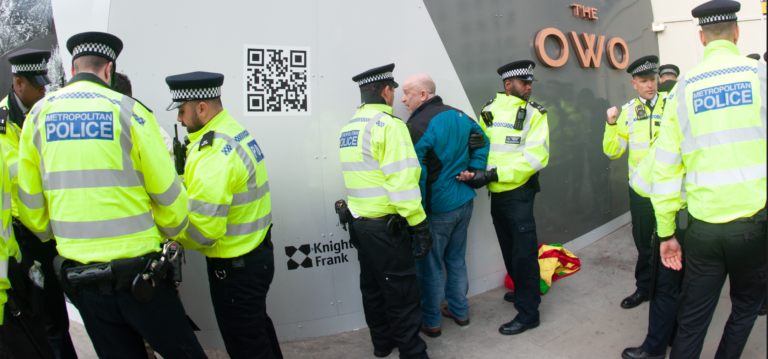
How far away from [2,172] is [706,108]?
10.3 ft

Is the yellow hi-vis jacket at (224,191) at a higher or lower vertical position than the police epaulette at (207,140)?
lower

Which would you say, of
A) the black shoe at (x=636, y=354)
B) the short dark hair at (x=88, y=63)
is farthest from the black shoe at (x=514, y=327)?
the short dark hair at (x=88, y=63)

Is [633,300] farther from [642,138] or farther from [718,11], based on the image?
[718,11]

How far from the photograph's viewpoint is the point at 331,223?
344cm

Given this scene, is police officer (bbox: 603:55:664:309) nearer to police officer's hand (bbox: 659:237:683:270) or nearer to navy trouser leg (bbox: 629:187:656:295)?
navy trouser leg (bbox: 629:187:656:295)

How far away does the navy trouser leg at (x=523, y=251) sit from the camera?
11.1 ft

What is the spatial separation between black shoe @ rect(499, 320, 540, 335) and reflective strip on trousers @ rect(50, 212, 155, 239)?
2.62m

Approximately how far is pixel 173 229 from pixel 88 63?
2.71 ft

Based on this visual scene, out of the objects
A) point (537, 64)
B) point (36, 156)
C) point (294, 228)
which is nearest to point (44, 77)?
point (36, 156)

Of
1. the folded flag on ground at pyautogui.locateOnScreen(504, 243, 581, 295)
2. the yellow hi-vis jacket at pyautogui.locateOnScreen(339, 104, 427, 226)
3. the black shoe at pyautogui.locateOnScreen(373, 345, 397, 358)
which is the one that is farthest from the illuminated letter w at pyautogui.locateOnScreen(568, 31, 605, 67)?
the black shoe at pyautogui.locateOnScreen(373, 345, 397, 358)

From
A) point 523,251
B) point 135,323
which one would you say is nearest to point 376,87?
point 523,251

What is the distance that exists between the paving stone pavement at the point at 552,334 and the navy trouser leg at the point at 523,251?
20 cm

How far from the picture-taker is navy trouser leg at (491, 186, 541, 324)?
339cm

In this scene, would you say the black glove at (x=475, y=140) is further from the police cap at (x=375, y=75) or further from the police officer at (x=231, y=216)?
the police officer at (x=231, y=216)
